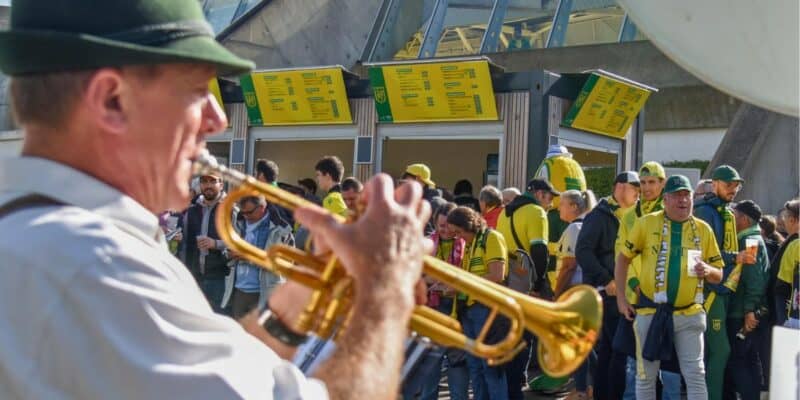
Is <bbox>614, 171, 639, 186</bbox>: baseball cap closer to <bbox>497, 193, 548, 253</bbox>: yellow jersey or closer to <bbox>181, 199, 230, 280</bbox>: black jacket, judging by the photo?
<bbox>497, 193, 548, 253</bbox>: yellow jersey

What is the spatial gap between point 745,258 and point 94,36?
632cm

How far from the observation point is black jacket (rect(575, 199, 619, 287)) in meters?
7.10

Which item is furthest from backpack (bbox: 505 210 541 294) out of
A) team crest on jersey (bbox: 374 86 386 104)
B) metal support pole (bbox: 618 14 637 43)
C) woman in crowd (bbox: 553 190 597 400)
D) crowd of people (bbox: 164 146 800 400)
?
metal support pole (bbox: 618 14 637 43)

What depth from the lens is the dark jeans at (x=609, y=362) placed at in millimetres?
7059

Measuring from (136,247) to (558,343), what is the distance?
1.26 m

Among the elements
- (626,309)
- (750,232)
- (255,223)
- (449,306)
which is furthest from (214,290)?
(750,232)

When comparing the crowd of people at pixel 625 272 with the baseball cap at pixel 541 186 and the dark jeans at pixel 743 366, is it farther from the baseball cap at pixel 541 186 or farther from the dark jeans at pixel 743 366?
the baseball cap at pixel 541 186

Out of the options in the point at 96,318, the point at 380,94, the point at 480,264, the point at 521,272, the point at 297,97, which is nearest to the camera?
the point at 96,318

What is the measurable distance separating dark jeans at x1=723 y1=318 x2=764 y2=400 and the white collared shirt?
6.25 m

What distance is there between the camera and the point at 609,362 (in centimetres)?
721

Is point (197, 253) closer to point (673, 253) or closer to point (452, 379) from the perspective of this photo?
point (452, 379)

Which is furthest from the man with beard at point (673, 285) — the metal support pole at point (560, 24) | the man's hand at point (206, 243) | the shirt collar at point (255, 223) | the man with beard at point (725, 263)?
the metal support pole at point (560, 24)

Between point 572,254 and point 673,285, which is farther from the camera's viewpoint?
point 572,254

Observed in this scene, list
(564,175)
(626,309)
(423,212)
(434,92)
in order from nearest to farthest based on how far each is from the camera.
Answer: (423,212), (626,309), (564,175), (434,92)
